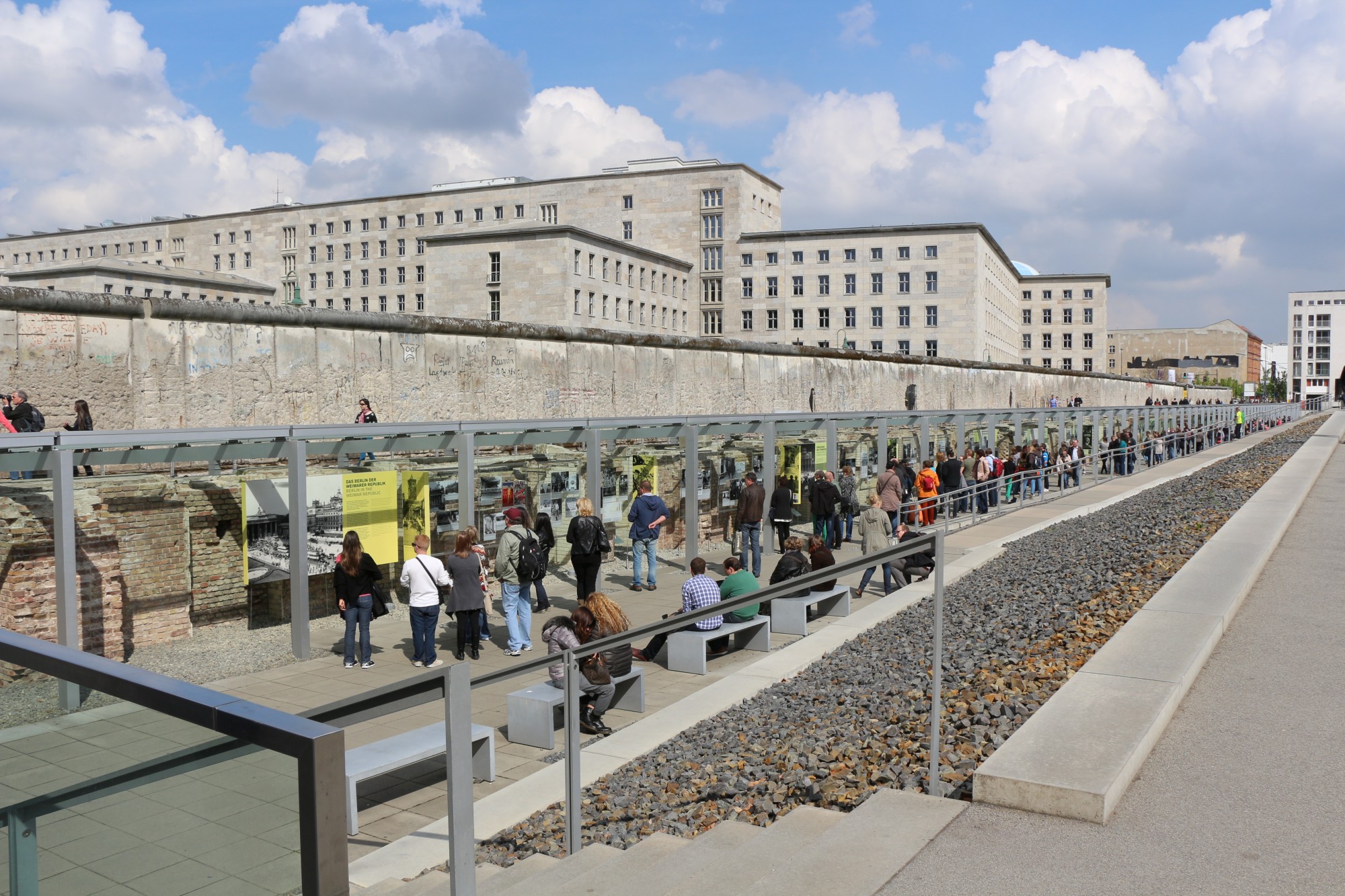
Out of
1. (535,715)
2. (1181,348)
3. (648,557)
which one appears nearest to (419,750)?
(535,715)

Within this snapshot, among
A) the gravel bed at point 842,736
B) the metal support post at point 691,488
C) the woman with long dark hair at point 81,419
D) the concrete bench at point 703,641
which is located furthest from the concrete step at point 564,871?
the metal support post at point 691,488

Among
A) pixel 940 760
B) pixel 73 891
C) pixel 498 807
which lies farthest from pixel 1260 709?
pixel 73 891

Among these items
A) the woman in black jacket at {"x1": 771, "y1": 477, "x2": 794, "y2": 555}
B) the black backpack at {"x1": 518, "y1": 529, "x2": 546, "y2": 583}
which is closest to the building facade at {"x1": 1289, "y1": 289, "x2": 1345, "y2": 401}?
the woman in black jacket at {"x1": 771, "y1": 477, "x2": 794, "y2": 555}

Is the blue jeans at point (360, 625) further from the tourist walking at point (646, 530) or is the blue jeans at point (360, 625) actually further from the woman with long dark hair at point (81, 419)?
the tourist walking at point (646, 530)

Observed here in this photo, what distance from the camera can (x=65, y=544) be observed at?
28.1 feet

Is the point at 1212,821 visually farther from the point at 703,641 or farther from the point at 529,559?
the point at 529,559

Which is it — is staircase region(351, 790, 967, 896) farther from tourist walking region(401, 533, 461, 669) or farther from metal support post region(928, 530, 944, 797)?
tourist walking region(401, 533, 461, 669)

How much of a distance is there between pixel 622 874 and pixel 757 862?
1.68ft

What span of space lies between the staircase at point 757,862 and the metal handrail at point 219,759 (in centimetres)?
105

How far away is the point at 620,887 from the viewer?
11.7 ft

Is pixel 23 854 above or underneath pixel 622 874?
above

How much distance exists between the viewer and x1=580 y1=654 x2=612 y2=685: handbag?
142 inches

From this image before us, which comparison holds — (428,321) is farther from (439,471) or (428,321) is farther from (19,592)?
(19,592)

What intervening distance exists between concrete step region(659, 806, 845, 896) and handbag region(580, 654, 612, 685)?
0.70 metres
